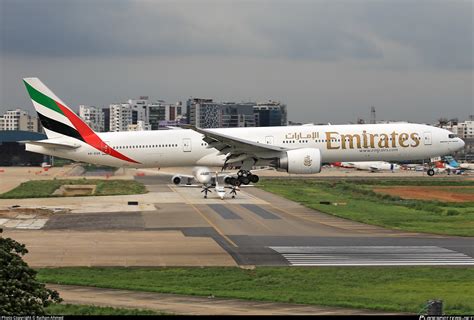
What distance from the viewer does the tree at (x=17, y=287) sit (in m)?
19.5

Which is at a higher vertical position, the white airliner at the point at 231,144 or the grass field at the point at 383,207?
the white airliner at the point at 231,144

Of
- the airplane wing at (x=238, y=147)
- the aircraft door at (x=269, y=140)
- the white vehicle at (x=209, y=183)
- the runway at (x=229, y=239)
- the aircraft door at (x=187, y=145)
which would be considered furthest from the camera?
the white vehicle at (x=209, y=183)

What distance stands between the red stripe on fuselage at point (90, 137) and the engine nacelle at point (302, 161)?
12.9 m

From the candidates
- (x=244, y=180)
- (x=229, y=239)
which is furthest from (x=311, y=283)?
(x=244, y=180)

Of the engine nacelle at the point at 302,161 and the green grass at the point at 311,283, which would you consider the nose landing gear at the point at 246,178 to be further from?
the green grass at the point at 311,283

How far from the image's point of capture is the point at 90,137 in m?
60.6

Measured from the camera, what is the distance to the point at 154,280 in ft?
99.1

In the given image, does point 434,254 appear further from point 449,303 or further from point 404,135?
point 404,135

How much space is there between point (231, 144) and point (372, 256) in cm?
2069

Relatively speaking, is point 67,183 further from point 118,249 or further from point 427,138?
point 118,249

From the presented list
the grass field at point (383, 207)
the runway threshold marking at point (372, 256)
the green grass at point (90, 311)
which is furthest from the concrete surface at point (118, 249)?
the grass field at point (383, 207)

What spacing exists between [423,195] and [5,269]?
197 ft

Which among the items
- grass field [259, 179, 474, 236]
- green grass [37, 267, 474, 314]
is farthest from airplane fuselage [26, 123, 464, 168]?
green grass [37, 267, 474, 314]

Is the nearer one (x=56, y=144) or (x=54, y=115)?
(x=56, y=144)
